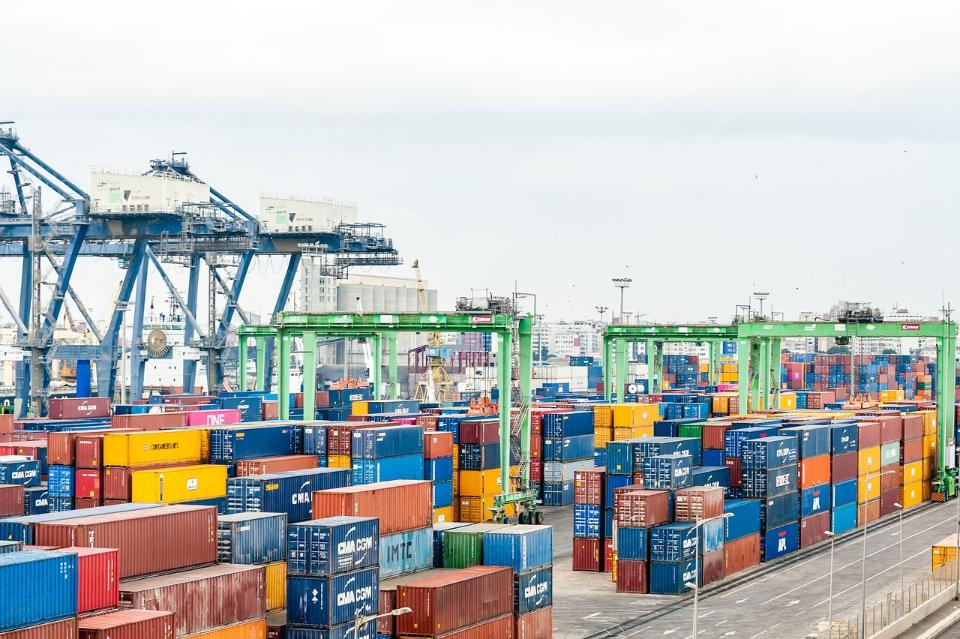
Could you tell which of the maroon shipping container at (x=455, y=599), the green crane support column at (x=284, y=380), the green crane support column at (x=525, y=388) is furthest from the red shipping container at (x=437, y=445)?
the maroon shipping container at (x=455, y=599)

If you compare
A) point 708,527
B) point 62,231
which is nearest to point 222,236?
point 62,231

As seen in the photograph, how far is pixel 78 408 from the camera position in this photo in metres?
94.4

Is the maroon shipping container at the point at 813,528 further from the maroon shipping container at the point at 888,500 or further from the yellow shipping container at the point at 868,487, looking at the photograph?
the maroon shipping container at the point at 888,500

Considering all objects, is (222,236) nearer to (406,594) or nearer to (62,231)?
(62,231)

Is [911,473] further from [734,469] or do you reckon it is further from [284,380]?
[284,380]

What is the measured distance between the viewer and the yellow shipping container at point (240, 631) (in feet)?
112

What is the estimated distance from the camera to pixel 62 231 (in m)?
105

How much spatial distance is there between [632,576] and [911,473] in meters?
36.4

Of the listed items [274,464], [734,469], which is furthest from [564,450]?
[274,464]

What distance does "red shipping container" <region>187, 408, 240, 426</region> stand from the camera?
Result: 7281 centimetres

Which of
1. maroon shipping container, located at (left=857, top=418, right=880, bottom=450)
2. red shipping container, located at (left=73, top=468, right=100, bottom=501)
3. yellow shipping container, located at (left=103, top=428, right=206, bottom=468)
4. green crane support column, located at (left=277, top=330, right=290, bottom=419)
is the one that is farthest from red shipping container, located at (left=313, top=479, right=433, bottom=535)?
maroon shipping container, located at (left=857, top=418, right=880, bottom=450)

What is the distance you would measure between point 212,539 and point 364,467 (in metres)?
22.6

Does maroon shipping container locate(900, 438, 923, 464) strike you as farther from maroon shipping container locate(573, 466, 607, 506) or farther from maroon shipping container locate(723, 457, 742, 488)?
maroon shipping container locate(573, 466, 607, 506)

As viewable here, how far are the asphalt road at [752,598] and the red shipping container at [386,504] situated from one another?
7387mm
